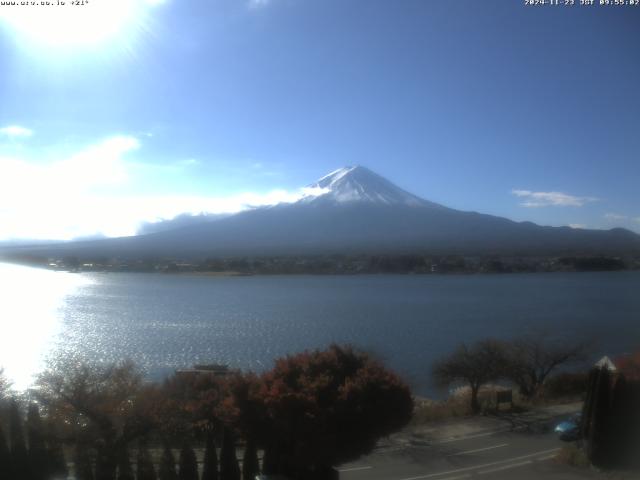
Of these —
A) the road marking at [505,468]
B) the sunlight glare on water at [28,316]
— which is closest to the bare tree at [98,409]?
the road marking at [505,468]

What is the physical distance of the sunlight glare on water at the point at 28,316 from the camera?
53.2 ft

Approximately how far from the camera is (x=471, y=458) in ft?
27.1

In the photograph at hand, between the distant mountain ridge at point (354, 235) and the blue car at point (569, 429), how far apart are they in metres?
56.0

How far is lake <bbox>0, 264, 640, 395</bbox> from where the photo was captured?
1945 cm

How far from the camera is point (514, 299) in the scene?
129 ft

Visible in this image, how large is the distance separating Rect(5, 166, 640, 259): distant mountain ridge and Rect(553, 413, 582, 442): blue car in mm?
55974

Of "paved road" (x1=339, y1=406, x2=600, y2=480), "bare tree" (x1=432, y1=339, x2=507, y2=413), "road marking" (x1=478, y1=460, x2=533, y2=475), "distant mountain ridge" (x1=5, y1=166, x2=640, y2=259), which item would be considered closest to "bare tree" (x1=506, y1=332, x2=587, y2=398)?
"bare tree" (x1=432, y1=339, x2=507, y2=413)

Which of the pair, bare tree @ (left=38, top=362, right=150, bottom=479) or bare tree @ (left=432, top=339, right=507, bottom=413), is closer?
bare tree @ (left=38, top=362, right=150, bottom=479)

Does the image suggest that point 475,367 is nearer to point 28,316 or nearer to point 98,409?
point 98,409

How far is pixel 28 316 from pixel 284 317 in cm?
1139

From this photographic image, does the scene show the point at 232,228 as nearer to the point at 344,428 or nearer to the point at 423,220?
the point at 423,220

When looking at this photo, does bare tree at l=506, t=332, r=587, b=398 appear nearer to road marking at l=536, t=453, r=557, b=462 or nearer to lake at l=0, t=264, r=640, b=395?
lake at l=0, t=264, r=640, b=395

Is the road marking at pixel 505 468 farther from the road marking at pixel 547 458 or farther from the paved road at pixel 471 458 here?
the road marking at pixel 547 458

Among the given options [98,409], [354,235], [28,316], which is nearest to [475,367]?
[98,409]
